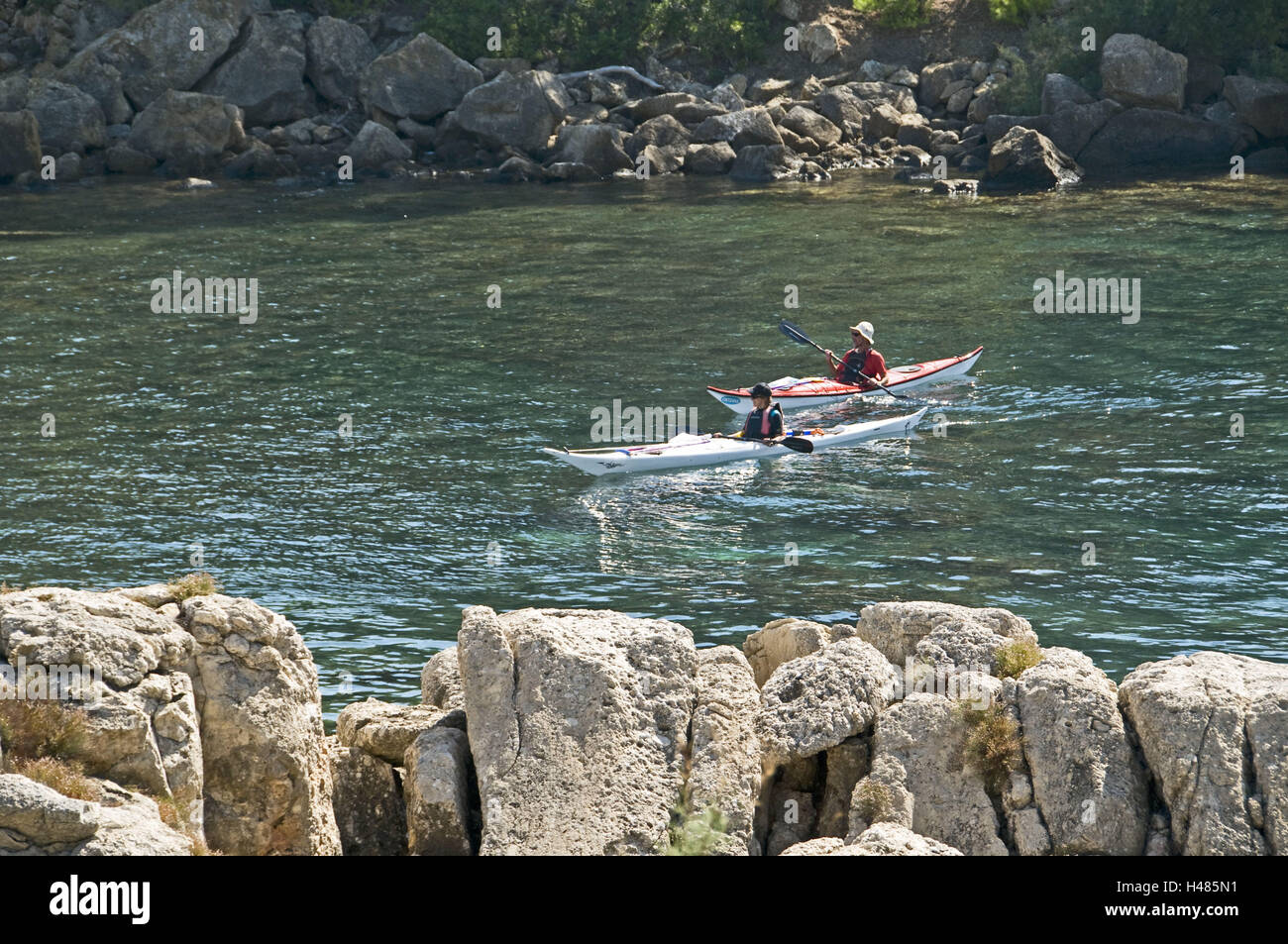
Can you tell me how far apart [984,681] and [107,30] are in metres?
51.0

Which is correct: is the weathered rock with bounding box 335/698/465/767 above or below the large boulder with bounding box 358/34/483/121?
below

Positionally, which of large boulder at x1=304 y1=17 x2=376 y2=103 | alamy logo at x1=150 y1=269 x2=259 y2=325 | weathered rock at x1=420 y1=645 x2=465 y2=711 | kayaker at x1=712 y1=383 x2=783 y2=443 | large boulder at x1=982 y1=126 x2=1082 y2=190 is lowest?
weathered rock at x1=420 y1=645 x2=465 y2=711

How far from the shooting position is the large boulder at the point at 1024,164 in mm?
42812

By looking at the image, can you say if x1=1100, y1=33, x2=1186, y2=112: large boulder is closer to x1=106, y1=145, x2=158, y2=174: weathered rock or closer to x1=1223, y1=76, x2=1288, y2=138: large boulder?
x1=1223, y1=76, x2=1288, y2=138: large boulder

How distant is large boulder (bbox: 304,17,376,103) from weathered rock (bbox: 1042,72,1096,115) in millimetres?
23016

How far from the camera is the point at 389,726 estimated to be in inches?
420

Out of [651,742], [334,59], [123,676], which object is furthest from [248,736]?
[334,59]

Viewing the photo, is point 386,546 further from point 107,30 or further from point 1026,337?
point 107,30

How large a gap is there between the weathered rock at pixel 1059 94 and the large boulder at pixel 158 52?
27249mm

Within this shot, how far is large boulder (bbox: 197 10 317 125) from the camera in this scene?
49.3 metres

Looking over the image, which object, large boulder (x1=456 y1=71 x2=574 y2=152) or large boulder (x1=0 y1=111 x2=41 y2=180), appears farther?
large boulder (x1=456 y1=71 x2=574 y2=152)

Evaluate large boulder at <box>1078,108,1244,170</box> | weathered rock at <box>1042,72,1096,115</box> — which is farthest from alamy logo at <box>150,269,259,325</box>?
large boulder at <box>1078,108,1244,170</box>

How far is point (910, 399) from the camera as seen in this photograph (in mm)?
23578

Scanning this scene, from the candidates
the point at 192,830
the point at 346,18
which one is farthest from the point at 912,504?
the point at 346,18
